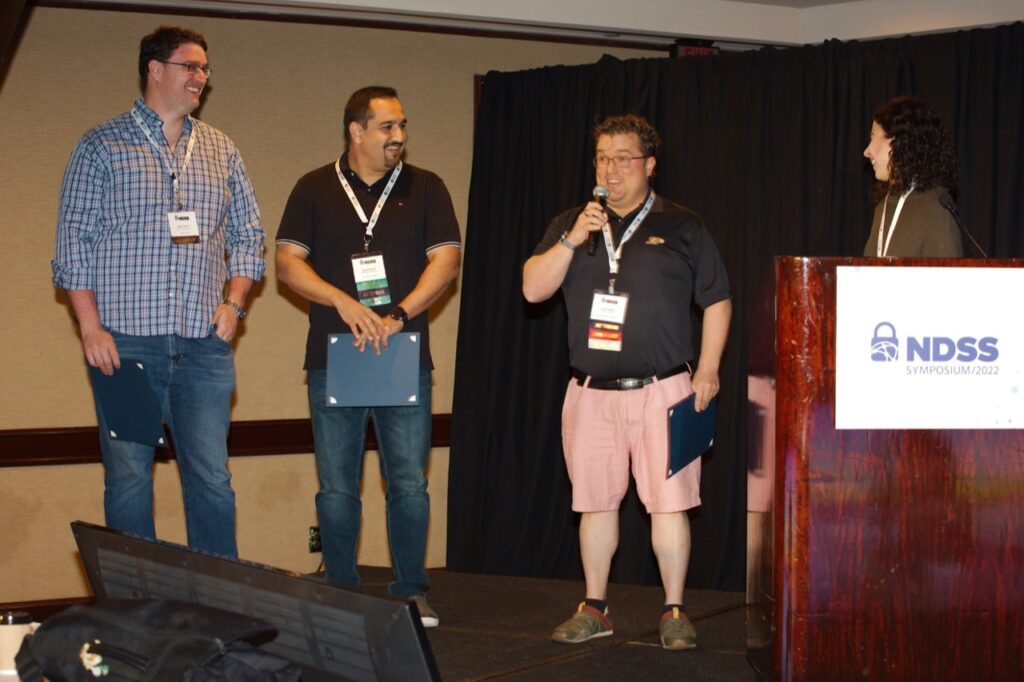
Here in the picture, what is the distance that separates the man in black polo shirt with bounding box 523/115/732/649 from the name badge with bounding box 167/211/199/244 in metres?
1.12

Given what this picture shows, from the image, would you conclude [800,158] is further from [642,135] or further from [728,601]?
[728,601]

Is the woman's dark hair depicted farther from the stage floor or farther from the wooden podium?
the stage floor

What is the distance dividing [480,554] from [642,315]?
6.97 ft

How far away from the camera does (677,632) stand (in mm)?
3777

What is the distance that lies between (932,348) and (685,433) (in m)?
1.09

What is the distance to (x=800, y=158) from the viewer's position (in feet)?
16.4

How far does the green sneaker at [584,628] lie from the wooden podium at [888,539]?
44.1 inches

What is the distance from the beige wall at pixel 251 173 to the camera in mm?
5070

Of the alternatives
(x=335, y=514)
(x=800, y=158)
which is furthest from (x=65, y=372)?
(x=800, y=158)

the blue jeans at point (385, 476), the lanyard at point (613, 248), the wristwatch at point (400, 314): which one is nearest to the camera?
the lanyard at point (613, 248)

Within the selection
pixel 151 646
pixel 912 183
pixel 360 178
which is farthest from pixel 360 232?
pixel 151 646

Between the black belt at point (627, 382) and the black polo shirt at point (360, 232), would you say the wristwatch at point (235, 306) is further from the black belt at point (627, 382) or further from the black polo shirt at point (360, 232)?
the black belt at point (627, 382)

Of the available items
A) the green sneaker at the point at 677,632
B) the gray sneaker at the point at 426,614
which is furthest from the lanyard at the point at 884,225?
the gray sneaker at the point at 426,614

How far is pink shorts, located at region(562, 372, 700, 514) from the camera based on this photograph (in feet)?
12.4
